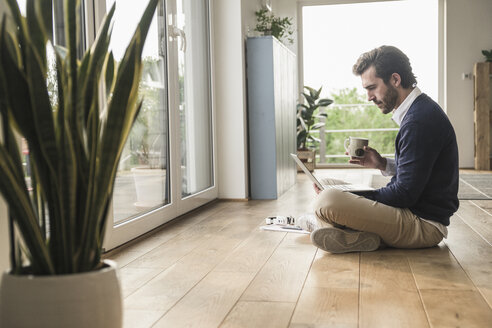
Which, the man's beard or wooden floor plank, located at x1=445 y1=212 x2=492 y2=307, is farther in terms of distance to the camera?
the man's beard

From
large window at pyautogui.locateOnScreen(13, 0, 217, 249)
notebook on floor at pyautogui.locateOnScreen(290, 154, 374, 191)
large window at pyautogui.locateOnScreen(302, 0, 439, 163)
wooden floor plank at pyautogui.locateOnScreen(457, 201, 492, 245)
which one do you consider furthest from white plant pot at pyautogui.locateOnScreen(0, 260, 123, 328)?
large window at pyautogui.locateOnScreen(302, 0, 439, 163)

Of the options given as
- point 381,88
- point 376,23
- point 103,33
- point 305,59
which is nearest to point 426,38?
point 376,23

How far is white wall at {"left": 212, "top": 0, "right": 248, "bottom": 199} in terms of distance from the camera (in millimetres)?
4410

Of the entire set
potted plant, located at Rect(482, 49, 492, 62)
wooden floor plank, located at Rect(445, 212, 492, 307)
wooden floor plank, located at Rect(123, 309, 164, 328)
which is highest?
potted plant, located at Rect(482, 49, 492, 62)

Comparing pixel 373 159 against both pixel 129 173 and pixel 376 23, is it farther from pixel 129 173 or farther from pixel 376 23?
pixel 376 23

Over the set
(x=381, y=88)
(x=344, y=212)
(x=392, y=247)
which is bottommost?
(x=392, y=247)

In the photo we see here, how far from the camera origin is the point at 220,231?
3.20 m

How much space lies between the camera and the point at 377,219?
2564mm

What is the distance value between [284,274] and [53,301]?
3.89 feet

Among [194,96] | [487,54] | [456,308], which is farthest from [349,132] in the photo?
[456,308]

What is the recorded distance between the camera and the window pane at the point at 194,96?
380 cm

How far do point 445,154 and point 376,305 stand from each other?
3.22 ft

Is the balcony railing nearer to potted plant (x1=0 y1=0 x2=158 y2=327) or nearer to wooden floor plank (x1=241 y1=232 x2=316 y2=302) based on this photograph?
wooden floor plank (x1=241 y1=232 x2=316 y2=302)

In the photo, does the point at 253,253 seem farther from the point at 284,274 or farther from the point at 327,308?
the point at 327,308
